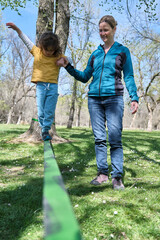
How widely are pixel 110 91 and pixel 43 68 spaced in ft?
4.86

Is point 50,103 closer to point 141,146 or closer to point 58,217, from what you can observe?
point 58,217

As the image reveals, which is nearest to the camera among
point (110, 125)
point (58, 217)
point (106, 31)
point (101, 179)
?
point (58, 217)

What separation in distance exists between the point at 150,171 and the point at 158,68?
89.6 ft

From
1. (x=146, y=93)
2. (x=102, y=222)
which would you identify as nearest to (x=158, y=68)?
(x=146, y=93)

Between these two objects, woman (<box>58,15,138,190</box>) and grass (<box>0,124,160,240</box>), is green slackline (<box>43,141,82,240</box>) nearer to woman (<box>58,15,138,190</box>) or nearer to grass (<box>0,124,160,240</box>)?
grass (<box>0,124,160,240</box>)

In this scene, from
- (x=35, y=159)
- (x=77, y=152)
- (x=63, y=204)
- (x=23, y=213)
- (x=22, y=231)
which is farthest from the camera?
(x=77, y=152)

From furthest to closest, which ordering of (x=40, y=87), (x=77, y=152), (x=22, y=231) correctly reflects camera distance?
(x=77, y=152) < (x=40, y=87) < (x=22, y=231)

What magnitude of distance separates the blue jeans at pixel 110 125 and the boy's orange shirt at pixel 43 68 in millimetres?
1006

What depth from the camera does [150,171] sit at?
5.81m

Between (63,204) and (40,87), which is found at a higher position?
(40,87)

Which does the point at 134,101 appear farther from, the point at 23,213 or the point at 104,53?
the point at 23,213

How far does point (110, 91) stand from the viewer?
3.79 m

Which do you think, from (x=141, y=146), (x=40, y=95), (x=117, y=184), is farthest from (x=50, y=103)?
(x=141, y=146)

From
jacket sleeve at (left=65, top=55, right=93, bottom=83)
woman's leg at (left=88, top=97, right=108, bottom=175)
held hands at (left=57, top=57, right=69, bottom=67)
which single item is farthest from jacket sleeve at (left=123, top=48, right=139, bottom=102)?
held hands at (left=57, top=57, right=69, bottom=67)
